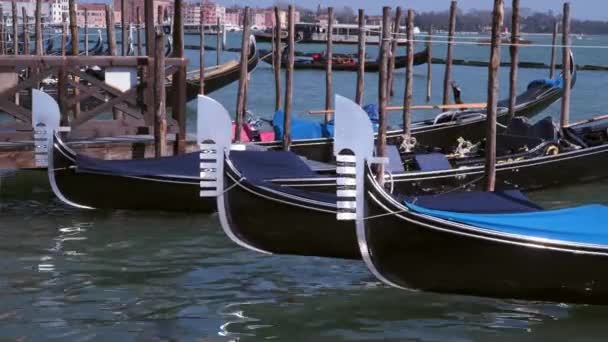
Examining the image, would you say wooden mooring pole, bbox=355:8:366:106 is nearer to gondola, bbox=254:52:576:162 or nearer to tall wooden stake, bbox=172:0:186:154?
gondola, bbox=254:52:576:162

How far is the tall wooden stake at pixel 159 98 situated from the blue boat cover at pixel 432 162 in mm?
2186

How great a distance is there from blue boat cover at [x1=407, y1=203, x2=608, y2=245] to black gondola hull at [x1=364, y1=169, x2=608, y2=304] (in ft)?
0.16

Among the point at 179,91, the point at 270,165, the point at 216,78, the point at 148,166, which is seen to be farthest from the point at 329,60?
the point at 216,78

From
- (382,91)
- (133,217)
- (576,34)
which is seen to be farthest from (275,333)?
(576,34)

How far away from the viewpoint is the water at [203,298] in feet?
18.1

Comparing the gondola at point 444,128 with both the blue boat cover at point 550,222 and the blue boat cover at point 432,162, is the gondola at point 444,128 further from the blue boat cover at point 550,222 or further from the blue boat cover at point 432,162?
the blue boat cover at point 550,222

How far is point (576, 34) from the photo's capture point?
99.2 m

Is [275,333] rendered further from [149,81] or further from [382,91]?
[149,81]

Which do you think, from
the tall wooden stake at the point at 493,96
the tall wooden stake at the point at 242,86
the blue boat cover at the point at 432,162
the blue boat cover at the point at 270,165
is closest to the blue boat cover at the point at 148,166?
the blue boat cover at the point at 270,165

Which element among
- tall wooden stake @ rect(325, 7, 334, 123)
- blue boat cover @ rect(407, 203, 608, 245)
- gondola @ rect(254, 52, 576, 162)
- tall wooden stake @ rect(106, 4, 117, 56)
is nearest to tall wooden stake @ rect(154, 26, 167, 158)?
gondola @ rect(254, 52, 576, 162)

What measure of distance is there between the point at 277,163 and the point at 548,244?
3100mm

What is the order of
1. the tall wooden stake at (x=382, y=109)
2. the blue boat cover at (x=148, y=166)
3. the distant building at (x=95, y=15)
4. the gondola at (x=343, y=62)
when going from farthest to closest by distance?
the distant building at (x=95, y=15) → the gondola at (x=343, y=62) → the blue boat cover at (x=148, y=166) → the tall wooden stake at (x=382, y=109)

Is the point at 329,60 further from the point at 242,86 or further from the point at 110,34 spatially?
the point at 110,34

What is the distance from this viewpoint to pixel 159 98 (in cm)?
890
